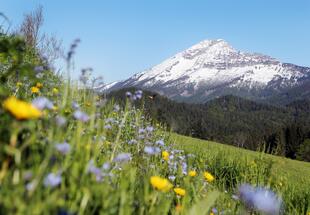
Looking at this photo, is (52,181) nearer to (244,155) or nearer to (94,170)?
(94,170)

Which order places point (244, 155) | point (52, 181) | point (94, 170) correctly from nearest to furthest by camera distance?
1. point (52, 181)
2. point (94, 170)
3. point (244, 155)

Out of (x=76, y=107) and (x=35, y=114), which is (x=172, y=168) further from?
(x=35, y=114)

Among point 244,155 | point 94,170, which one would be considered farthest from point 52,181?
point 244,155

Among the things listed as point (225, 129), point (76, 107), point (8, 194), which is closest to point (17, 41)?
point (76, 107)

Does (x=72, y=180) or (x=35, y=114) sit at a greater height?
(x=35, y=114)

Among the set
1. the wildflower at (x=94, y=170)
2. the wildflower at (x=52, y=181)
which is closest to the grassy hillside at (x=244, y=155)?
the wildflower at (x=94, y=170)

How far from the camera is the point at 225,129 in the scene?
175625mm

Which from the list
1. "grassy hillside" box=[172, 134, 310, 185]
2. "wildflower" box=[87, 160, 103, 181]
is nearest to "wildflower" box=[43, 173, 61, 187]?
"wildflower" box=[87, 160, 103, 181]

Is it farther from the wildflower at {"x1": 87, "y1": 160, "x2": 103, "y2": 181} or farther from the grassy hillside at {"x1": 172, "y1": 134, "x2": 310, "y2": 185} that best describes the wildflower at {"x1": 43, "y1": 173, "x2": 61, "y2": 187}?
the grassy hillside at {"x1": 172, "y1": 134, "x2": 310, "y2": 185}

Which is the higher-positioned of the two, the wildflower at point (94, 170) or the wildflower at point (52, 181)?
the wildflower at point (94, 170)

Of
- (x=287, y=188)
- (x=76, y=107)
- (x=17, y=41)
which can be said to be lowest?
(x=287, y=188)

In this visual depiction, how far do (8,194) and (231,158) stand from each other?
893cm

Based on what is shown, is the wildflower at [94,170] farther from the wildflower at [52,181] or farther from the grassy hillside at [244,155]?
the grassy hillside at [244,155]

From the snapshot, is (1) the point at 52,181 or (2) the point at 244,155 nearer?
(1) the point at 52,181
